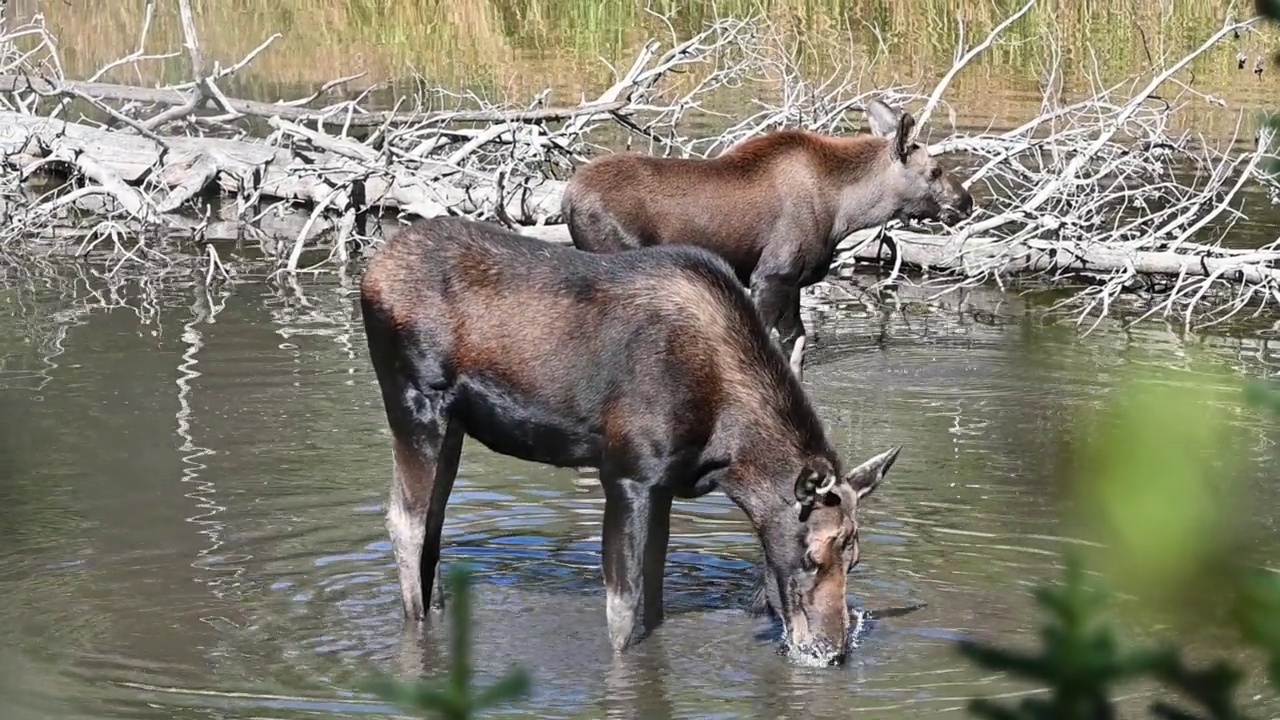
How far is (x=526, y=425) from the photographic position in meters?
6.82

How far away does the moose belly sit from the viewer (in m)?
6.77

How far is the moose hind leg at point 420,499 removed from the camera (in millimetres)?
7023

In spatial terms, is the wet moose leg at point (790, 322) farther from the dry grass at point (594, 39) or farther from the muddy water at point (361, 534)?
the dry grass at point (594, 39)

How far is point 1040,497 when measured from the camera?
916 cm

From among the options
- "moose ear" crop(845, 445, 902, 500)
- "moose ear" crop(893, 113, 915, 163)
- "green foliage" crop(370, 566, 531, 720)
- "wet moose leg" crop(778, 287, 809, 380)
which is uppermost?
"green foliage" crop(370, 566, 531, 720)

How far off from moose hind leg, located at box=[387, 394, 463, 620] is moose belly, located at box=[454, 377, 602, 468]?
5.7 inches

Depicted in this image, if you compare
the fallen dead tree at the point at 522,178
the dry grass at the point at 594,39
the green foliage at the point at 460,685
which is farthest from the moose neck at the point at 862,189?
the green foliage at the point at 460,685

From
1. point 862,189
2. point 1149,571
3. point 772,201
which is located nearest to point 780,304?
point 772,201

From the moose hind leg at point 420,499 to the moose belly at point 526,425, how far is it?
0.47 ft

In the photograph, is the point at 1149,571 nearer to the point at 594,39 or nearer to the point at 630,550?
the point at 630,550

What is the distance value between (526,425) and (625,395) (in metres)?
0.42

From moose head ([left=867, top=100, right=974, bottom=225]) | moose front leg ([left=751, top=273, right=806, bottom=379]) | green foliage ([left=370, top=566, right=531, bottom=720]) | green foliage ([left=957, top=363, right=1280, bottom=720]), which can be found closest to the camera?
green foliage ([left=957, top=363, right=1280, bottom=720])

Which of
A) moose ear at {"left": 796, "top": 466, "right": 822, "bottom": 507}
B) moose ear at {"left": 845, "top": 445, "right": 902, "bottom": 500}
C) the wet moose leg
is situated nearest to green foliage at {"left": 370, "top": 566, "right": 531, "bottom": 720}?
moose ear at {"left": 796, "top": 466, "right": 822, "bottom": 507}

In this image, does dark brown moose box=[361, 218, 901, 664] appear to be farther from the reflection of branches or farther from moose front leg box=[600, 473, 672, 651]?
the reflection of branches
